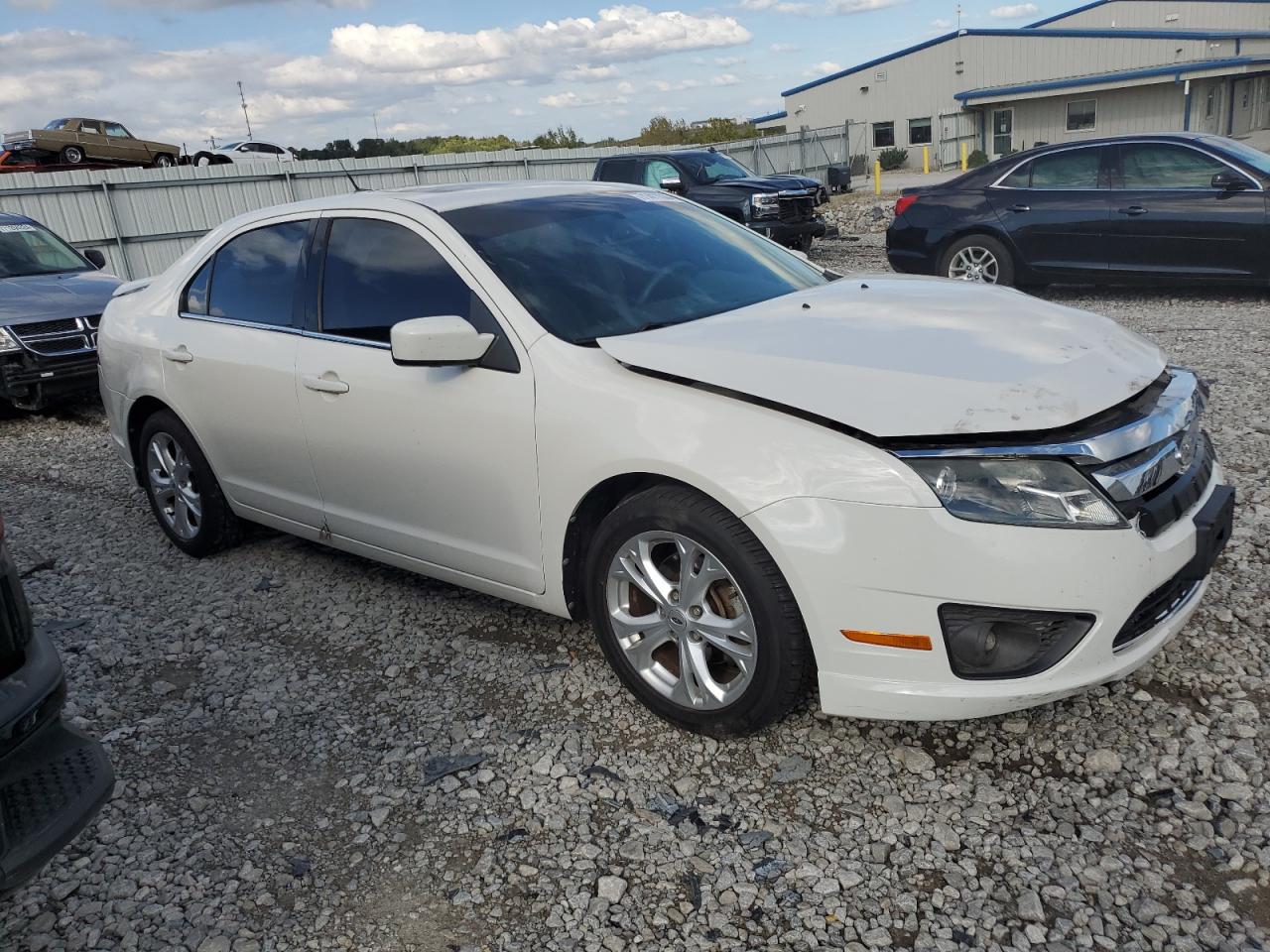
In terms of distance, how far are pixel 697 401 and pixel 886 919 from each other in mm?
1428

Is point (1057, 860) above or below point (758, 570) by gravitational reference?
below

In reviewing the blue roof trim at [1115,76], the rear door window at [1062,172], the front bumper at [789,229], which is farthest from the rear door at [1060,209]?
the blue roof trim at [1115,76]

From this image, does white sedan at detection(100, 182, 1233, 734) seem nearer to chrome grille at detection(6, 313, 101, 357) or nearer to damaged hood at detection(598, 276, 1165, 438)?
damaged hood at detection(598, 276, 1165, 438)

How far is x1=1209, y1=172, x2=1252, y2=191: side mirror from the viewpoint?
328 inches

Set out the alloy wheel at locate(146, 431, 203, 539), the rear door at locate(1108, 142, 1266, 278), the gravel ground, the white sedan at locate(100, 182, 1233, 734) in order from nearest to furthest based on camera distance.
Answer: the gravel ground
the white sedan at locate(100, 182, 1233, 734)
the alloy wheel at locate(146, 431, 203, 539)
the rear door at locate(1108, 142, 1266, 278)

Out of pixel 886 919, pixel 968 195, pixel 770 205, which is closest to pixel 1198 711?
pixel 886 919

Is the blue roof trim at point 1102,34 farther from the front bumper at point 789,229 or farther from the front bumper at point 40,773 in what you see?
the front bumper at point 40,773

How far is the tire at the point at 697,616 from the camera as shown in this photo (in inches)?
107

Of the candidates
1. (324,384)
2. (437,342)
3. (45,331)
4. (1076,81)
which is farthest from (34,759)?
(1076,81)

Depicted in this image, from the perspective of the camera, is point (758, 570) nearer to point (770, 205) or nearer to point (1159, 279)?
point (1159, 279)

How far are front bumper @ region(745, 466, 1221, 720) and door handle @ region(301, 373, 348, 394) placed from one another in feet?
6.06

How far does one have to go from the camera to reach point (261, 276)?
4.33 meters

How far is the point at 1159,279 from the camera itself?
8906 mm

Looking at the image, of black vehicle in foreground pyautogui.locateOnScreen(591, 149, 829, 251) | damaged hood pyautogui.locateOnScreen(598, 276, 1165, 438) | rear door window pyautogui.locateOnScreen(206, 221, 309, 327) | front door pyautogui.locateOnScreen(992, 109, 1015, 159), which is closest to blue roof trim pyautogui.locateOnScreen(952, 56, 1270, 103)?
front door pyautogui.locateOnScreen(992, 109, 1015, 159)
